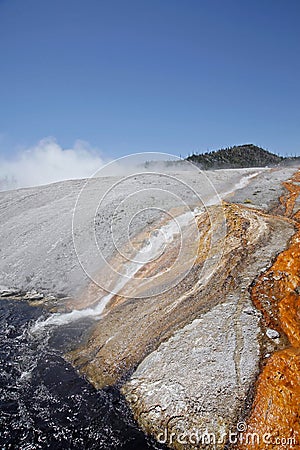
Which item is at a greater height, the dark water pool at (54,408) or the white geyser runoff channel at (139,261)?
the white geyser runoff channel at (139,261)

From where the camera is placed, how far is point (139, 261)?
14070 mm

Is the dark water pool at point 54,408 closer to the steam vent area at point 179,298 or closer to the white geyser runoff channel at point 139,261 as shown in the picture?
the steam vent area at point 179,298

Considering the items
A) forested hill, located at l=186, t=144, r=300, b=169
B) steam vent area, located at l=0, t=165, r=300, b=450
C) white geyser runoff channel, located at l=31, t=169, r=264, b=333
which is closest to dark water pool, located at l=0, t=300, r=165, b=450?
steam vent area, located at l=0, t=165, r=300, b=450

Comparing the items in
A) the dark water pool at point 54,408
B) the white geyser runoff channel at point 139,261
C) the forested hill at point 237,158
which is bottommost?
the dark water pool at point 54,408

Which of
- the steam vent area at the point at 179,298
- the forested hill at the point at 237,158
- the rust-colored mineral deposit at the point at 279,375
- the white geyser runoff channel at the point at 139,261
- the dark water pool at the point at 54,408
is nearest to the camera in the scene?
the rust-colored mineral deposit at the point at 279,375

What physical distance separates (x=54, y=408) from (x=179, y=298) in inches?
175

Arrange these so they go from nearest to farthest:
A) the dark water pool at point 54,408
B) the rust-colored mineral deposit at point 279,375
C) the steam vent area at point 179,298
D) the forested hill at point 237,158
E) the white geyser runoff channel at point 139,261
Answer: the rust-colored mineral deposit at point 279,375 < the steam vent area at point 179,298 < the dark water pool at point 54,408 < the white geyser runoff channel at point 139,261 < the forested hill at point 237,158

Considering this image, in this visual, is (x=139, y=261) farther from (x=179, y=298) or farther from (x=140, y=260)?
(x=179, y=298)

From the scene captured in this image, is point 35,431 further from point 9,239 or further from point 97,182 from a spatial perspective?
point 97,182

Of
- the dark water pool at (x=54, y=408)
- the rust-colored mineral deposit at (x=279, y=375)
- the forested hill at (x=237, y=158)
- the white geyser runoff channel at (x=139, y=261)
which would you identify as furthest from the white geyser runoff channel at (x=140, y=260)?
the forested hill at (x=237, y=158)

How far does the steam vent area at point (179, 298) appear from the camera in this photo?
6422mm

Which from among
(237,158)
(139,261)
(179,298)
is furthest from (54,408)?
(237,158)

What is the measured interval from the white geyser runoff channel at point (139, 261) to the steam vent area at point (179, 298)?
63mm

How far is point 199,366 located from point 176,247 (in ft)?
21.6
